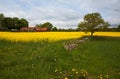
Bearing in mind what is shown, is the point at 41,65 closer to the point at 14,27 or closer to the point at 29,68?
the point at 29,68

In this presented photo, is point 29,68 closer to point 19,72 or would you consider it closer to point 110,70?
point 19,72

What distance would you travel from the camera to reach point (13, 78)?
8.47 metres

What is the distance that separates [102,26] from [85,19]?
14.8 feet

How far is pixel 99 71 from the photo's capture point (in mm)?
10086

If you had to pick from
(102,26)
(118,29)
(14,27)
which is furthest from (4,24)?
(102,26)

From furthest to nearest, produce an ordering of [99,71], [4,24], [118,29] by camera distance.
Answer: [4,24], [118,29], [99,71]

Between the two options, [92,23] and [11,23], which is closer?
[92,23]

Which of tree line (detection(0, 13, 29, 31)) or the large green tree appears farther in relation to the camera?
tree line (detection(0, 13, 29, 31))

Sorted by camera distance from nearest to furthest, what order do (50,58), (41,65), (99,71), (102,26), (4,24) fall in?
(99,71) < (41,65) < (50,58) < (102,26) < (4,24)

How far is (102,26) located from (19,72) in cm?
4502

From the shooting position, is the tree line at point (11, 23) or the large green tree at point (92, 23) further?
the tree line at point (11, 23)

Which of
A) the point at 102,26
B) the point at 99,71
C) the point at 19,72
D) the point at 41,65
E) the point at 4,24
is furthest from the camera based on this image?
the point at 4,24

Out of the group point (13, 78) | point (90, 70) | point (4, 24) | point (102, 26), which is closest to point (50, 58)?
point (90, 70)

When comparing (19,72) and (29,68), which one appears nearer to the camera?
(19,72)
